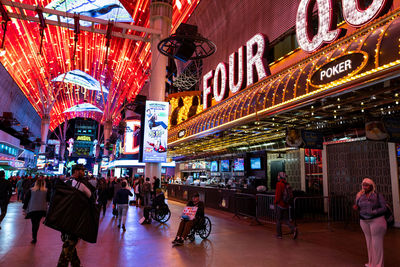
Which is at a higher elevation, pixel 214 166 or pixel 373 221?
pixel 214 166

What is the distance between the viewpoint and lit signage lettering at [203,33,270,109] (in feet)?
44.2

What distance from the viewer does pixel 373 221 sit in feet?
18.9

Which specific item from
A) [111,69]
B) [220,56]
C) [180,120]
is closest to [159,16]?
[220,56]

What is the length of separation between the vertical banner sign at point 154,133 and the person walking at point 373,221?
36.1 ft

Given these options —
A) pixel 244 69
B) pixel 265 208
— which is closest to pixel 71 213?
pixel 265 208

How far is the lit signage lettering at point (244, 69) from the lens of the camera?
13484mm

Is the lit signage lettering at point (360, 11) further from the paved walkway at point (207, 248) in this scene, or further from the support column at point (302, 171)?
the support column at point (302, 171)

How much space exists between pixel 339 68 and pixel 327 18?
3140 millimetres

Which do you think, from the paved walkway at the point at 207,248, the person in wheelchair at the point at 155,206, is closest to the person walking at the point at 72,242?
the paved walkway at the point at 207,248

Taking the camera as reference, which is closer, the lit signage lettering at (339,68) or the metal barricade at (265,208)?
the lit signage lettering at (339,68)

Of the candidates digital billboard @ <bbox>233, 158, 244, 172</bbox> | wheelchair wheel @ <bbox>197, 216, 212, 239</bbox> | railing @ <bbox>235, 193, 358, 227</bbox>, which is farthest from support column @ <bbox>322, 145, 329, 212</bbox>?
wheelchair wheel @ <bbox>197, 216, 212, 239</bbox>

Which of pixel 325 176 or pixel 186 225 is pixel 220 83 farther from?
pixel 186 225

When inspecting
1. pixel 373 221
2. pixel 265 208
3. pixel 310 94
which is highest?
pixel 310 94

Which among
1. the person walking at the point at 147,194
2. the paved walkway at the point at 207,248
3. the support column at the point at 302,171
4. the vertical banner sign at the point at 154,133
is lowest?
the paved walkway at the point at 207,248
